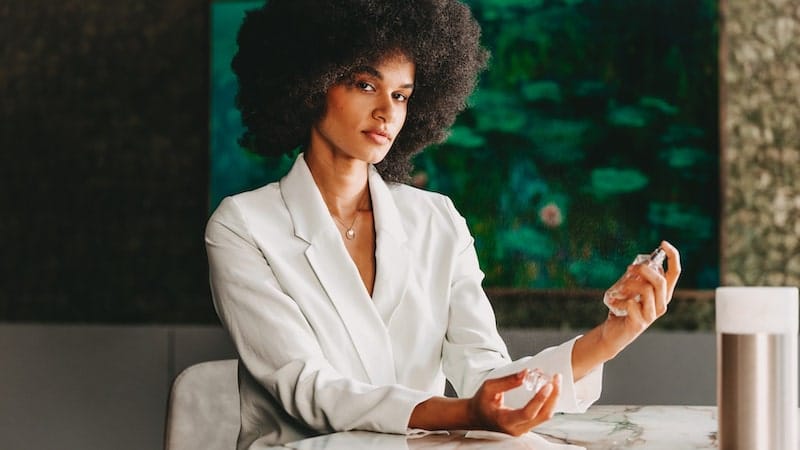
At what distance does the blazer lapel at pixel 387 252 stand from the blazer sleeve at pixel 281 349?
0.16m

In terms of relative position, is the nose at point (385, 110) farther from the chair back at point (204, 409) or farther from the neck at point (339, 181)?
the chair back at point (204, 409)

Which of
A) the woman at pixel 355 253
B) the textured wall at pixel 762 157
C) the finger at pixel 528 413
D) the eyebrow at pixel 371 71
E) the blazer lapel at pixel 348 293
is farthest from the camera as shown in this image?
the textured wall at pixel 762 157

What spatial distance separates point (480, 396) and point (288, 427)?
0.41 m

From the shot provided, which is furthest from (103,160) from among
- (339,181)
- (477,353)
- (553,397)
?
(553,397)

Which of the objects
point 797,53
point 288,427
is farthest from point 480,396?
point 797,53

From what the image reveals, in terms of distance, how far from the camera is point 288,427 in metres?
1.49

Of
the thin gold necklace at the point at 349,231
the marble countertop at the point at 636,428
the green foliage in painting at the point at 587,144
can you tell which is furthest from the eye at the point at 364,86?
the green foliage in painting at the point at 587,144

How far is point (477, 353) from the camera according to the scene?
5.42 ft

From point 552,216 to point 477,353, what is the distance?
4.93 ft

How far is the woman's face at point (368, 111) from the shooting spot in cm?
169

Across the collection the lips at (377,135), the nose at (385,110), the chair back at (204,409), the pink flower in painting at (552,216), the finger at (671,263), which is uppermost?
the nose at (385,110)

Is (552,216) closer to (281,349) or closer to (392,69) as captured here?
(392,69)

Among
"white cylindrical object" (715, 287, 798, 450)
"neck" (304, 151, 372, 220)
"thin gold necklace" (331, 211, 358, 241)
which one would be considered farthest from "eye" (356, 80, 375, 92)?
"white cylindrical object" (715, 287, 798, 450)

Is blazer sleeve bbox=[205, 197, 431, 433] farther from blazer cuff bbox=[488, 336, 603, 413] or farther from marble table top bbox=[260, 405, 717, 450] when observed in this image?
blazer cuff bbox=[488, 336, 603, 413]
